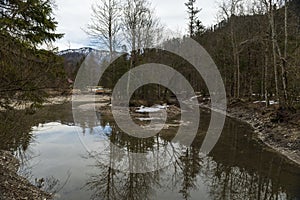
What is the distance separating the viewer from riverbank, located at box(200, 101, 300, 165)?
36.0 feet

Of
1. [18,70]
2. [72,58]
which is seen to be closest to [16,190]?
[18,70]

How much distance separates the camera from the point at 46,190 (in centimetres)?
704

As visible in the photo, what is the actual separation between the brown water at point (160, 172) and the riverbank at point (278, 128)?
56 centimetres

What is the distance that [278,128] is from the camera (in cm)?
1379

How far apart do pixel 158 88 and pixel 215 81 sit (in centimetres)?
819

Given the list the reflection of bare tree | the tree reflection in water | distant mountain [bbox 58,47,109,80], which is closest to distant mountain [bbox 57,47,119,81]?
distant mountain [bbox 58,47,109,80]

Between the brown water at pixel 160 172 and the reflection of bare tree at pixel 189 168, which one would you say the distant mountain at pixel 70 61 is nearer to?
the brown water at pixel 160 172

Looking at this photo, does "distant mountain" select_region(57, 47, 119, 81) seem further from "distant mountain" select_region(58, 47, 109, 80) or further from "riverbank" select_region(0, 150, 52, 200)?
"riverbank" select_region(0, 150, 52, 200)

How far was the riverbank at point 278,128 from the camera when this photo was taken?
10969 millimetres

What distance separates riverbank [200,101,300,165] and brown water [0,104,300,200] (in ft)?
1.83

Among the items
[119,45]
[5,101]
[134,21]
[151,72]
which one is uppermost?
[134,21]

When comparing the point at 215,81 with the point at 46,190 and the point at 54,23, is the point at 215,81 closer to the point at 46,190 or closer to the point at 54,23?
Answer: the point at 54,23

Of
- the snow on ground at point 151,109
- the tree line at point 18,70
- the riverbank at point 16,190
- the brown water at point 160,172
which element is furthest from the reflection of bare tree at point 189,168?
the snow on ground at point 151,109

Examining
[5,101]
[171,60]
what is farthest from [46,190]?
[171,60]
